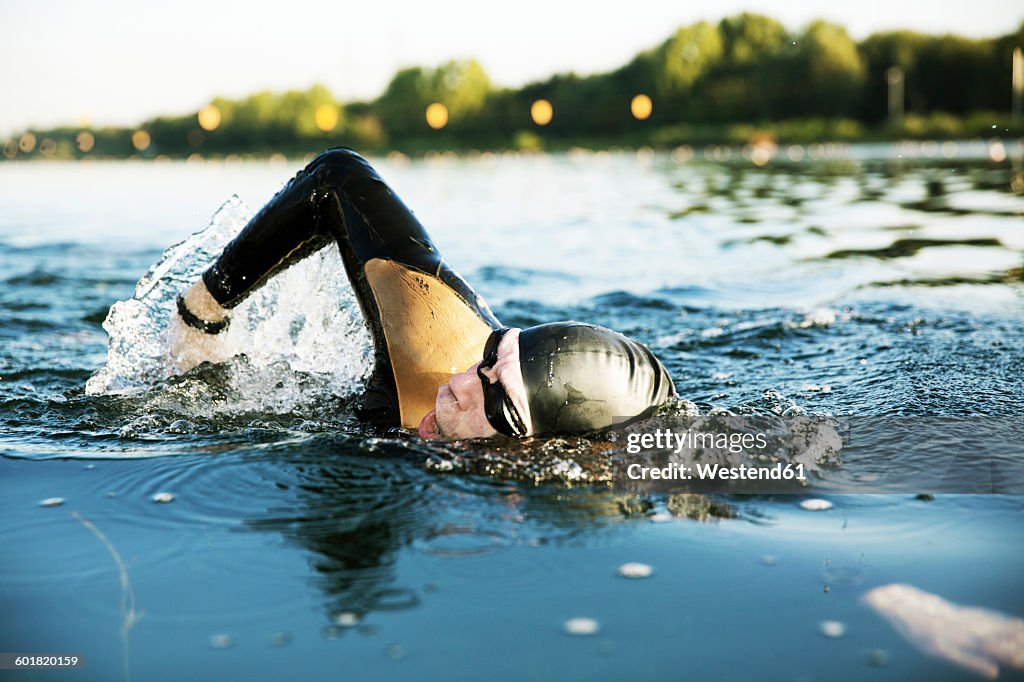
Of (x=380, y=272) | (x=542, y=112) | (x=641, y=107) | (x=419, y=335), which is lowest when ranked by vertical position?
(x=419, y=335)

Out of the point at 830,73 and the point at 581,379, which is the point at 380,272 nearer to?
the point at 581,379

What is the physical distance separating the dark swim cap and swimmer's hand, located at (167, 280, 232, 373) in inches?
70.1

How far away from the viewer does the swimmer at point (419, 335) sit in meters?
3.39

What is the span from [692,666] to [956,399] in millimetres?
2909

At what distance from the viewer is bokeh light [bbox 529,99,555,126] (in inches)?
4678

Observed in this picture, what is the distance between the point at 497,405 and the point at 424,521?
1.86 ft

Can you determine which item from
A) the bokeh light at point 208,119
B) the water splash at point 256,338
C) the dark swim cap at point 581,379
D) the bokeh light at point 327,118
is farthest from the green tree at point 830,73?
the dark swim cap at point 581,379

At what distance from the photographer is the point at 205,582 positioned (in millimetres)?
2611

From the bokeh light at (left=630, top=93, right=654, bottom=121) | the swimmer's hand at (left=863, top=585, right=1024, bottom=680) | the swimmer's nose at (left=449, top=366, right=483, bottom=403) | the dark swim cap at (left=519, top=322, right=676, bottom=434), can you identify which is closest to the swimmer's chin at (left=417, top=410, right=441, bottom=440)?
the swimmer's nose at (left=449, top=366, right=483, bottom=403)

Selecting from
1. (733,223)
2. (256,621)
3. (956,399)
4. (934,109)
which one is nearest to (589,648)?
(256,621)

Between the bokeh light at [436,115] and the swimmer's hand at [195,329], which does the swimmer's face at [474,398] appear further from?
the bokeh light at [436,115]

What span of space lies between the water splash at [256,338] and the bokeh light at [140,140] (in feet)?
465

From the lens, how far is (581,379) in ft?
11.1

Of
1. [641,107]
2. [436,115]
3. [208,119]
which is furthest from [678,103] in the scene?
[208,119]
